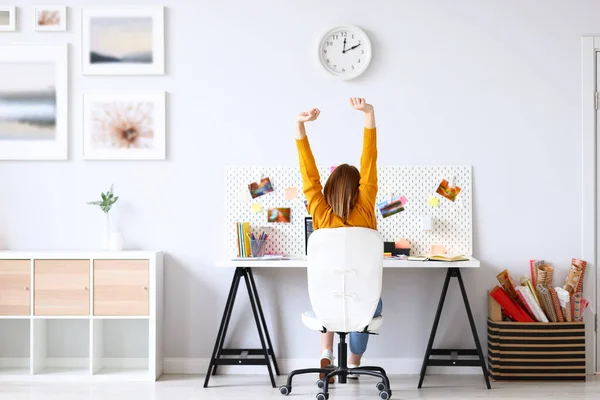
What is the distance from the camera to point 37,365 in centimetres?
385

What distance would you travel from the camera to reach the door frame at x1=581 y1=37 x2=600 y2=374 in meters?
3.94

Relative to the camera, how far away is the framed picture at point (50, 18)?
402cm

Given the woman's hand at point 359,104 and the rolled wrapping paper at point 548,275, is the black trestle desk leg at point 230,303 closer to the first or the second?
the woman's hand at point 359,104

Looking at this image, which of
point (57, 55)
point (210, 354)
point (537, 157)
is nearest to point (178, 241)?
point (210, 354)

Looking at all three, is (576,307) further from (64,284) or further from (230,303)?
(64,284)

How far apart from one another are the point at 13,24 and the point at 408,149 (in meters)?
2.42

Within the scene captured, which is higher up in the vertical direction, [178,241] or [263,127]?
[263,127]

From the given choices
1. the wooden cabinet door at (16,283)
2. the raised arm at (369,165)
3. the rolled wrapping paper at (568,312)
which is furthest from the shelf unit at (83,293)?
the rolled wrapping paper at (568,312)

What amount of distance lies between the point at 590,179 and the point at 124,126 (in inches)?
106

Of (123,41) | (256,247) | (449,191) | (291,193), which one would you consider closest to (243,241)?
(256,247)

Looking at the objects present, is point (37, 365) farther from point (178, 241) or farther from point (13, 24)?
point (13, 24)

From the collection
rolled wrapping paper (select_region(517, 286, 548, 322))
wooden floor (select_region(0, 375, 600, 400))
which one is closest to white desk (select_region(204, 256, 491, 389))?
wooden floor (select_region(0, 375, 600, 400))

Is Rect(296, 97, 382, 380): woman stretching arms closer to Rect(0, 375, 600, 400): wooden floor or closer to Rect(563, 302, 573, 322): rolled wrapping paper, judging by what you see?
Rect(0, 375, 600, 400): wooden floor

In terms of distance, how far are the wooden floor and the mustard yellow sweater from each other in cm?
91
